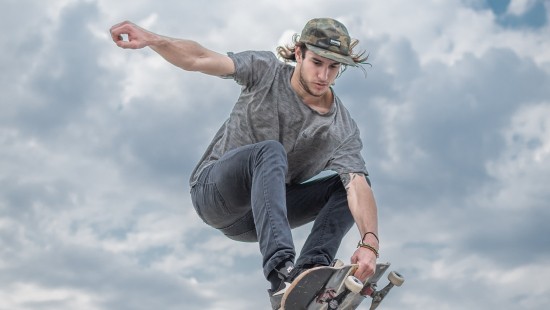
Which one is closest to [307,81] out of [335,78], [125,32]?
[335,78]

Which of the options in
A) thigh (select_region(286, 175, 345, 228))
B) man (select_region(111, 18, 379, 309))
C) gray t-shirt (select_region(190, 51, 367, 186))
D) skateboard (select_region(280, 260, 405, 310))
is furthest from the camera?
thigh (select_region(286, 175, 345, 228))

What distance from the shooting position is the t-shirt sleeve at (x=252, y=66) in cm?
715

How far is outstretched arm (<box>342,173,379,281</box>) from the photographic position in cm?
621

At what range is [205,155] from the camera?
7707 millimetres

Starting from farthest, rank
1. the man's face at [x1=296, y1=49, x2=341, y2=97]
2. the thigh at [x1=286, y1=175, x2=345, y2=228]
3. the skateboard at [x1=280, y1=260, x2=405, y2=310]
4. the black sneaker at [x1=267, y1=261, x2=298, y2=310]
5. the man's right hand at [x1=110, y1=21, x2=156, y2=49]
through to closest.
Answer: the thigh at [x1=286, y1=175, x2=345, y2=228], the man's face at [x1=296, y1=49, x2=341, y2=97], the man's right hand at [x1=110, y1=21, x2=156, y2=49], the black sneaker at [x1=267, y1=261, x2=298, y2=310], the skateboard at [x1=280, y1=260, x2=405, y2=310]

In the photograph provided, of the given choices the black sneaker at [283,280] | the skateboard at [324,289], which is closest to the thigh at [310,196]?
the skateboard at [324,289]

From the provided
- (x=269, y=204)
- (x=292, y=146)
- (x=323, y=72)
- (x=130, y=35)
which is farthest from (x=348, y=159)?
(x=130, y=35)

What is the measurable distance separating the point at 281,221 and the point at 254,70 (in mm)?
1805

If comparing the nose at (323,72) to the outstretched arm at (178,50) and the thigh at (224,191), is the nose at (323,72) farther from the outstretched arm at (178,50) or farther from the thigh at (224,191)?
the thigh at (224,191)

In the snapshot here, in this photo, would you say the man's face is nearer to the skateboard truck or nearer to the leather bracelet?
the leather bracelet

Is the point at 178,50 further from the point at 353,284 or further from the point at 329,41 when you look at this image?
the point at 353,284

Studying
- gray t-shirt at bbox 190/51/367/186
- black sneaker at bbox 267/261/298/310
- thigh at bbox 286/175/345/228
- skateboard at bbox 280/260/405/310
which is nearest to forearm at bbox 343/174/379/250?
gray t-shirt at bbox 190/51/367/186

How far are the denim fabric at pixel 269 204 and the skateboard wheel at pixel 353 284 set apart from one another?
1.50ft

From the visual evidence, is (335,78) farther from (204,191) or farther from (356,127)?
(204,191)
